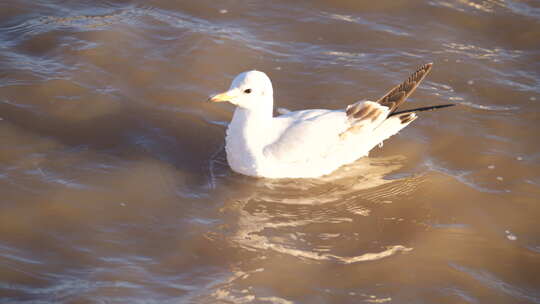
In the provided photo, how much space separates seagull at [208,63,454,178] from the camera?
6.25 metres

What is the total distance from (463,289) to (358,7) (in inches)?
199

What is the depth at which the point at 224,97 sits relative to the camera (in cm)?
609

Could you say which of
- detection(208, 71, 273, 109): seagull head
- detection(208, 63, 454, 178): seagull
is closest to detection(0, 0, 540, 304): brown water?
detection(208, 63, 454, 178): seagull

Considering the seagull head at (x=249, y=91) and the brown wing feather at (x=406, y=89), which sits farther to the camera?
the brown wing feather at (x=406, y=89)

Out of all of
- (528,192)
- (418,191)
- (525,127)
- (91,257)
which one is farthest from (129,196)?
(525,127)

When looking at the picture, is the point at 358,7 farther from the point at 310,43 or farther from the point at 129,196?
the point at 129,196

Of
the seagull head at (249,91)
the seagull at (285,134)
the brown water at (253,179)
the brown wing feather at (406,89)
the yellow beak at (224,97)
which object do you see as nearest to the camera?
the brown water at (253,179)

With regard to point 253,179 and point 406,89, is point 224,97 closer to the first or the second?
point 253,179

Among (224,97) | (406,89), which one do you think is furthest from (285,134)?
(406,89)

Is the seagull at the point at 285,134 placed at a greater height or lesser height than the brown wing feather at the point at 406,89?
lesser

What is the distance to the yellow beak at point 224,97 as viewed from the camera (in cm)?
604

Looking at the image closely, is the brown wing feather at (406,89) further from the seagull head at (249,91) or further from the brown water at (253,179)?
the seagull head at (249,91)

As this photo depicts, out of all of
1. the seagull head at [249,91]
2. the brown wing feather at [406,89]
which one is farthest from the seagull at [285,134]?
the brown wing feather at [406,89]

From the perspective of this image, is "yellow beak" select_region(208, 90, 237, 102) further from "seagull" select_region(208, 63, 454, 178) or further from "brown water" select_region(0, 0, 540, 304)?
"brown water" select_region(0, 0, 540, 304)
